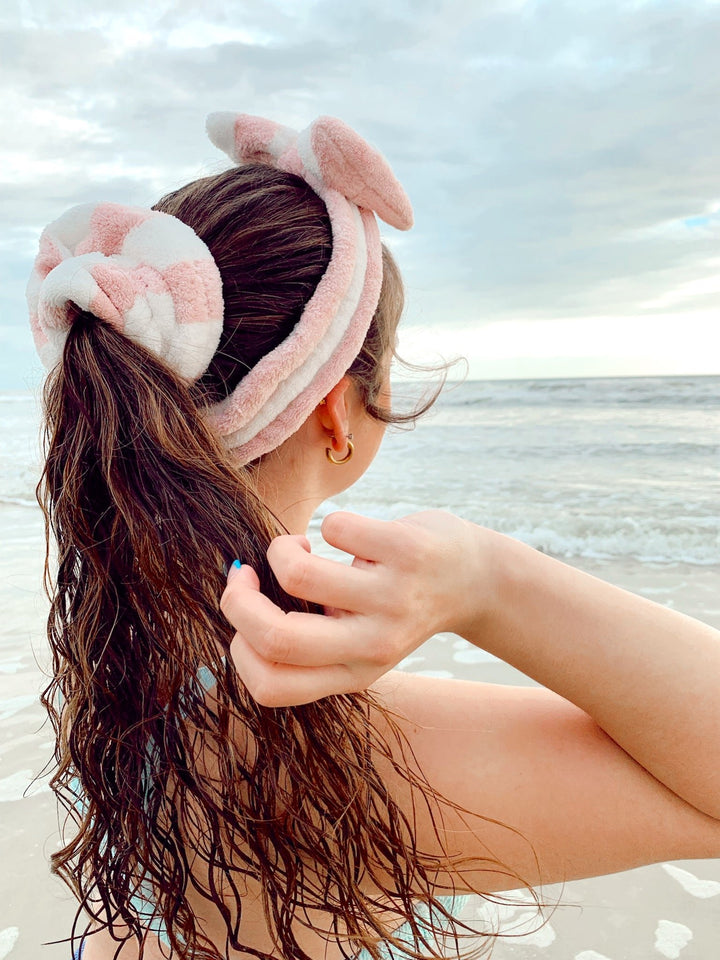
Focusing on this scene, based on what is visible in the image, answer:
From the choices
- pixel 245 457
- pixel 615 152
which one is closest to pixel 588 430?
pixel 615 152

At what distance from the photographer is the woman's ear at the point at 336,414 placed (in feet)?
5.04

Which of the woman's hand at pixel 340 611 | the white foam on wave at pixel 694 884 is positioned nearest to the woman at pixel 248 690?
Answer: the woman's hand at pixel 340 611

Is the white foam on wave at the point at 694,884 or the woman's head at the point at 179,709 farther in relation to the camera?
the white foam on wave at the point at 694,884

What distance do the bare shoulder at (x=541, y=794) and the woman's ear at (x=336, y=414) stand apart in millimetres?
579

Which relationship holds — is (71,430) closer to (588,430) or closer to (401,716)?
(401,716)

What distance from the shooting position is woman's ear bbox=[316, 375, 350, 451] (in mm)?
1537

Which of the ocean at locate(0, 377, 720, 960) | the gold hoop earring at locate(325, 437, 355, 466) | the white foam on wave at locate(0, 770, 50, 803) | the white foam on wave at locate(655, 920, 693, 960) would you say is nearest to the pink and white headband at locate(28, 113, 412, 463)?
the gold hoop earring at locate(325, 437, 355, 466)

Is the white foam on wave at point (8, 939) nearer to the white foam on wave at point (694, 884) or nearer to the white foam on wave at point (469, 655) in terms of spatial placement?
the white foam on wave at point (694, 884)

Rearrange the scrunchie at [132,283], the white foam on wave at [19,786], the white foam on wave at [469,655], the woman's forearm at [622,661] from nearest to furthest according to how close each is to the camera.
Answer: the woman's forearm at [622,661] → the scrunchie at [132,283] → the white foam on wave at [19,786] → the white foam on wave at [469,655]

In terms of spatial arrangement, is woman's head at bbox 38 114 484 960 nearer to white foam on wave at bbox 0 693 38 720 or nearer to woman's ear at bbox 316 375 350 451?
woman's ear at bbox 316 375 350 451

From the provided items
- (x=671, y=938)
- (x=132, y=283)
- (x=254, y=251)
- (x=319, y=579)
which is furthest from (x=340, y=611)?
(x=671, y=938)

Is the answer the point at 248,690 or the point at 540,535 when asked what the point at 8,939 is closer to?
the point at 248,690

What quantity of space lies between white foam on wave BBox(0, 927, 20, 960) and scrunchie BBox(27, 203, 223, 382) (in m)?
1.92

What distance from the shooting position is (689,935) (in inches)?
92.0
